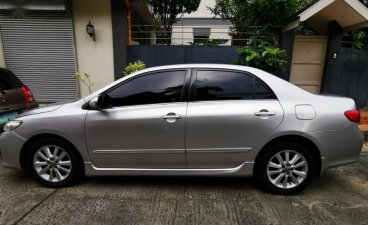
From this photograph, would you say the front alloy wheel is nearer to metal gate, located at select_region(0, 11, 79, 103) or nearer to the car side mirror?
the car side mirror

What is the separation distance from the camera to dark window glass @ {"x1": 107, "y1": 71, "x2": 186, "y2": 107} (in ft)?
11.7

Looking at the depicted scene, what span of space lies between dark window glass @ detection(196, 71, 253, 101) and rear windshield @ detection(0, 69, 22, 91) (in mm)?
3363

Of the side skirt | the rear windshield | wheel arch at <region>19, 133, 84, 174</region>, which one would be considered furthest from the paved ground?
the rear windshield

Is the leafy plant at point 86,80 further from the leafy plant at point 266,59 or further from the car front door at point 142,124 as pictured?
the car front door at point 142,124

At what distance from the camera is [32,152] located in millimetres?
3686

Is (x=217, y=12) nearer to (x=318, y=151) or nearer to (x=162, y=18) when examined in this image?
(x=162, y=18)

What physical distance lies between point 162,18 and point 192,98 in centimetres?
1077

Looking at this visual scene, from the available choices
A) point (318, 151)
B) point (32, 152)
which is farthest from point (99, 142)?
point (318, 151)

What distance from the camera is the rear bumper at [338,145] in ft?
11.3

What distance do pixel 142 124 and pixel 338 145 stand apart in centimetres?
233

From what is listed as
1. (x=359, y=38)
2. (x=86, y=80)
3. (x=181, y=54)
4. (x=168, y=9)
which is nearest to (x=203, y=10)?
(x=168, y=9)

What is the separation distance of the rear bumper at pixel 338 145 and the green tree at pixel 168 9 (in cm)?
976

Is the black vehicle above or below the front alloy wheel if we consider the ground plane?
above

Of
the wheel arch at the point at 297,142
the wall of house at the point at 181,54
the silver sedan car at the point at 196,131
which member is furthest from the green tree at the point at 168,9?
the wheel arch at the point at 297,142
